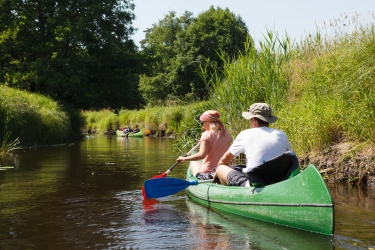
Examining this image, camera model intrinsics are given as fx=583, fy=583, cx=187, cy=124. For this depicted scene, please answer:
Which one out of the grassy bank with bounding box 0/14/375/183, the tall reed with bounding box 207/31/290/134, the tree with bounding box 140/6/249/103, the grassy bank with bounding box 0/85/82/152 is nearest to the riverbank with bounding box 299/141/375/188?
the grassy bank with bounding box 0/14/375/183

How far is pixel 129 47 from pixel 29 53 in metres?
5.21

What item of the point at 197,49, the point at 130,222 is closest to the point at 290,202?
the point at 130,222

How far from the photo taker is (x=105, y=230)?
265 inches

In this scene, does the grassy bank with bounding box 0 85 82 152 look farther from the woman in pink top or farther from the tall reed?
the woman in pink top

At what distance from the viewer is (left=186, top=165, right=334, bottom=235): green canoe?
6031 millimetres

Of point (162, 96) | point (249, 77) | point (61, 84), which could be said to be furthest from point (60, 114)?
point (162, 96)

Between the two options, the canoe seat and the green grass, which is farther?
the green grass

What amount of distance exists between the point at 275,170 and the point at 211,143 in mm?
1963

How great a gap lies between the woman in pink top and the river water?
642 millimetres

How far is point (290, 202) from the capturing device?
639cm

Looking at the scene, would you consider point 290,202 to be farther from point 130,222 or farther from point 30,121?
point 30,121

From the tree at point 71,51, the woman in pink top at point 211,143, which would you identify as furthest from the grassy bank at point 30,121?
the woman in pink top at point 211,143

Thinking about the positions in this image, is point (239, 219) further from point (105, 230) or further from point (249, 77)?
point (249, 77)

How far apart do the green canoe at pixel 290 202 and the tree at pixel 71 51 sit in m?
20.7
